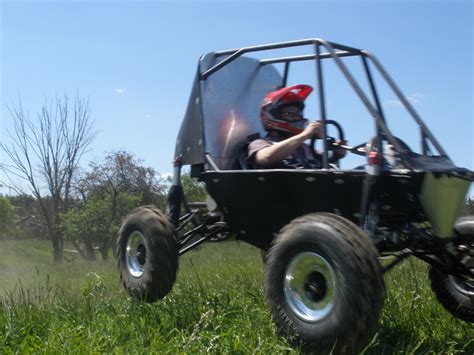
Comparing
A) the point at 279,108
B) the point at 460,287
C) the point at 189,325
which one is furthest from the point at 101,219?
the point at 460,287

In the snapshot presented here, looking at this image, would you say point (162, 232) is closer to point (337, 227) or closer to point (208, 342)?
point (208, 342)

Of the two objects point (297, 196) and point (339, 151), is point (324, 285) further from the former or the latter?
point (339, 151)

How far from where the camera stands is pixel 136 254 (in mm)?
5305

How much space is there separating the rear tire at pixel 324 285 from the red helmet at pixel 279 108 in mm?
1379

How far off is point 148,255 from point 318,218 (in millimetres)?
2014

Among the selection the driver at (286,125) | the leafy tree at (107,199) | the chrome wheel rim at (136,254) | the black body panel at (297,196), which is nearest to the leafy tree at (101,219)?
the leafy tree at (107,199)

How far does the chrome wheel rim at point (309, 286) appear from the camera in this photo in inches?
132

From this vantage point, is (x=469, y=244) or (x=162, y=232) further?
(x=162, y=232)

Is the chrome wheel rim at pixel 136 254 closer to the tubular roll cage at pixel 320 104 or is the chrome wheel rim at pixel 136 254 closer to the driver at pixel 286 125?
the tubular roll cage at pixel 320 104

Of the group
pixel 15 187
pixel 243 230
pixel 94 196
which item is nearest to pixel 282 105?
pixel 243 230

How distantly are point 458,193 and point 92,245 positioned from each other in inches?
921

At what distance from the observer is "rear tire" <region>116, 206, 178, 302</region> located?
4930 millimetres

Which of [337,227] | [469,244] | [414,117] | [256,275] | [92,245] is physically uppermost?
[414,117]

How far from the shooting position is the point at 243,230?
4676 millimetres
